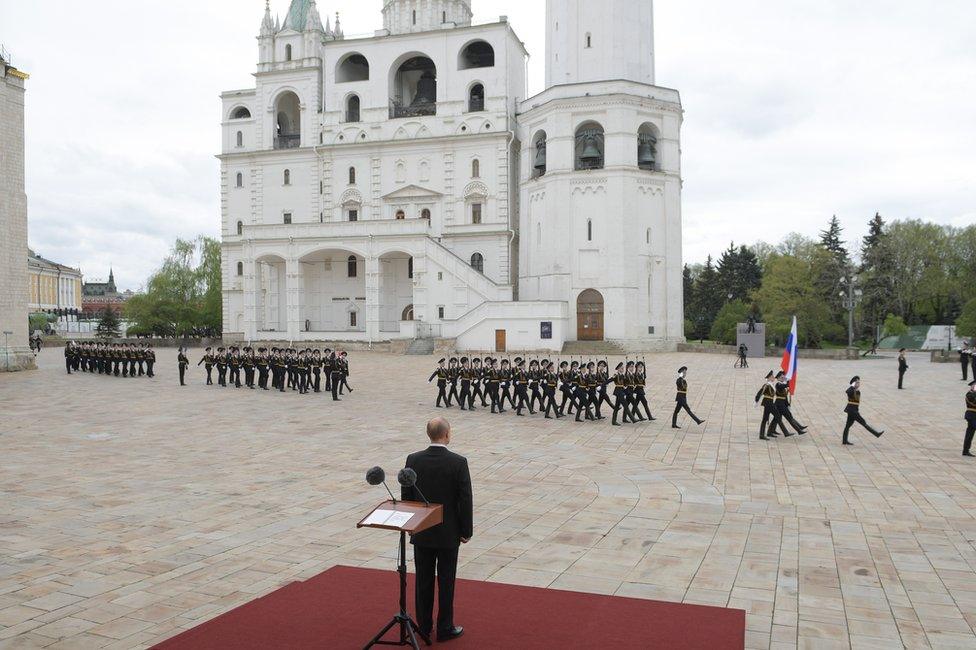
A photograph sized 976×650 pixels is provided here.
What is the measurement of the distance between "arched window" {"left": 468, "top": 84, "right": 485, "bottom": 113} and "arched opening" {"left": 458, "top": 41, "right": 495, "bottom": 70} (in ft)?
6.06

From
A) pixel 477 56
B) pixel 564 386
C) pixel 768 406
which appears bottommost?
pixel 768 406

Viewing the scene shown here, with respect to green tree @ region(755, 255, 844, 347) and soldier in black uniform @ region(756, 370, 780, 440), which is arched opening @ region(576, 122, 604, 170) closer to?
green tree @ region(755, 255, 844, 347)

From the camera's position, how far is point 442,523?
5590 mm

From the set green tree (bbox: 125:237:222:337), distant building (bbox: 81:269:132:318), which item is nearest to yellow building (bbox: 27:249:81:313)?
distant building (bbox: 81:269:132:318)

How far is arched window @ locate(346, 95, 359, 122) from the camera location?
56.6m

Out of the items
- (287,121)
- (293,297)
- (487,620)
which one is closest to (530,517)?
(487,620)

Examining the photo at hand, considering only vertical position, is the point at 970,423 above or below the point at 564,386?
below

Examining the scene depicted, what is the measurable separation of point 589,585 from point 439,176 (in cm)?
4901

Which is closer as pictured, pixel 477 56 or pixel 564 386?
pixel 564 386

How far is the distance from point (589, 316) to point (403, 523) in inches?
1735

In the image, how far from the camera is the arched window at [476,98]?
2148 inches

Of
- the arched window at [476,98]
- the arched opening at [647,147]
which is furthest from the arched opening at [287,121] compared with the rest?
the arched opening at [647,147]

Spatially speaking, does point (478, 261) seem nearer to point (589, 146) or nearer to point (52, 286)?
point (589, 146)

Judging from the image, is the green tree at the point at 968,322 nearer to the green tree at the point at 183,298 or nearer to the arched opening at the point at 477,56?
the arched opening at the point at 477,56
